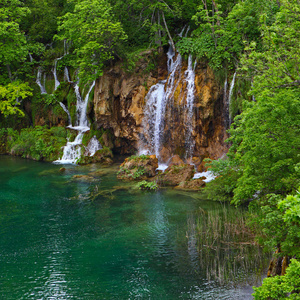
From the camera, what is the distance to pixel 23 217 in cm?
1738

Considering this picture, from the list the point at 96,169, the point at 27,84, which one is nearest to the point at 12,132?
the point at 27,84

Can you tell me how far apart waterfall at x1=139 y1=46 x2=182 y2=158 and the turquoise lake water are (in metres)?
6.77

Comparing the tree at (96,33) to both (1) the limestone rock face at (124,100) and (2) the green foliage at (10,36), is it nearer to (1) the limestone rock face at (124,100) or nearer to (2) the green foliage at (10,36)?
(1) the limestone rock face at (124,100)

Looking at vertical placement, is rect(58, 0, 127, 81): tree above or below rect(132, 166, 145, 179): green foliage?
above

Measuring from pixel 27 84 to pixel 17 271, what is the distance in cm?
2638

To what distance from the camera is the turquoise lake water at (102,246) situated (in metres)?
10.8

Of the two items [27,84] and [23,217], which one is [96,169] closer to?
[23,217]

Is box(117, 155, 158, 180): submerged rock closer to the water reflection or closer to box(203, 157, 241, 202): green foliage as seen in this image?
box(203, 157, 241, 202): green foliage

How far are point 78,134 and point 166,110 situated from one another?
9.63 meters

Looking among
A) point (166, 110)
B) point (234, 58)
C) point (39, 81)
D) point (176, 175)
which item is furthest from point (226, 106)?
point (39, 81)

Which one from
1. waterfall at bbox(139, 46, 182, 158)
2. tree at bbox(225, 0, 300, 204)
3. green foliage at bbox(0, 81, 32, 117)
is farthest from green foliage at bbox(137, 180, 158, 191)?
green foliage at bbox(0, 81, 32, 117)

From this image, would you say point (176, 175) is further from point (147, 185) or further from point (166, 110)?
point (166, 110)

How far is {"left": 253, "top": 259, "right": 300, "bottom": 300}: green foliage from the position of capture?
19.9ft

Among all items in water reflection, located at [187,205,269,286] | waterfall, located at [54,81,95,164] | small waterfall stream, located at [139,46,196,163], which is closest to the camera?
water reflection, located at [187,205,269,286]
